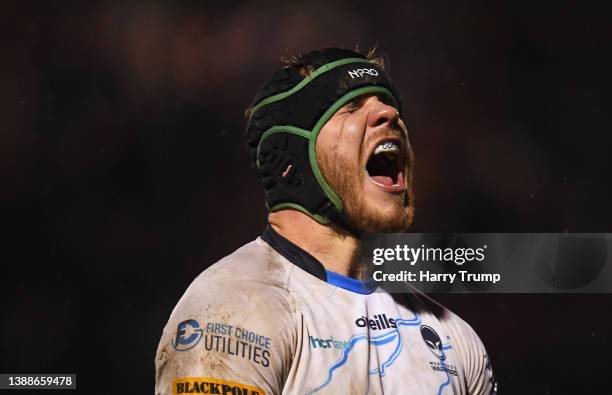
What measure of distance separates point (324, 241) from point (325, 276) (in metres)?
0.14

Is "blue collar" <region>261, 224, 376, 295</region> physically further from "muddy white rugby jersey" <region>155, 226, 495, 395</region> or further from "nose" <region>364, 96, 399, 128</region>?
"nose" <region>364, 96, 399, 128</region>

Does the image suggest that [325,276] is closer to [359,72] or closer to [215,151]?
[359,72]

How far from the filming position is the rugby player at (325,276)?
339 cm

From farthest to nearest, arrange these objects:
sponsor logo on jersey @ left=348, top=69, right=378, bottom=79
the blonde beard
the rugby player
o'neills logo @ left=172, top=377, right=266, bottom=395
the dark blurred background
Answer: the dark blurred background < sponsor logo on jersey @ left=348, top=69, right=378, bottom=79 < the blonde beard < the rugby player < o'neills logo @ left=172, top=377, right=266, bottom=395

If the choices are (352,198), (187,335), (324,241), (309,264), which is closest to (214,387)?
(187,335)

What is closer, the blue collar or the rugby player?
the rugby player

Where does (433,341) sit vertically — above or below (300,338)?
above

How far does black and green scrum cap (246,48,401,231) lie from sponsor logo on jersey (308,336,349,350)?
0.51 metres

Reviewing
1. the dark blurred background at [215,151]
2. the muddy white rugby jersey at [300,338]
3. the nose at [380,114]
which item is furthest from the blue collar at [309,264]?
the dark blurred background at [215,151]

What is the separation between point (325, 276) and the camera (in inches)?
149

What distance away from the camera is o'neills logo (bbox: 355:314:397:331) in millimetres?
3703

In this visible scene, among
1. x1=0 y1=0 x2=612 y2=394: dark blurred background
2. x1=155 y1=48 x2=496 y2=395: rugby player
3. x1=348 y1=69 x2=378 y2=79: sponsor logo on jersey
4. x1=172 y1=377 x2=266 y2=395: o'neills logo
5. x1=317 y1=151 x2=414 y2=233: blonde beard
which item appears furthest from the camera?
x1=0 y1=0 x2=612 y2=394: dark blurred background

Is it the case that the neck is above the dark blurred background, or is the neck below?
below

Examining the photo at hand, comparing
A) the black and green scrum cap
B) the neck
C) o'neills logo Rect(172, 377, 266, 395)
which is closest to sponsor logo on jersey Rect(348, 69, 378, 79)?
the black and green scrum cap
